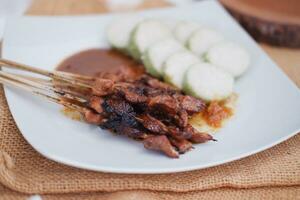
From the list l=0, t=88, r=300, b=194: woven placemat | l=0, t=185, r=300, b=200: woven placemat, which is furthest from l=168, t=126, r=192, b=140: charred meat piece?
l=0, t=185, r=300, b=200: woven placemat

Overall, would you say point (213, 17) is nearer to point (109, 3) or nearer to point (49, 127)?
point (109, 3)

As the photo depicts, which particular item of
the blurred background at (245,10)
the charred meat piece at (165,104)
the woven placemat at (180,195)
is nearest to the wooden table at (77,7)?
the blurred background at (245,10)

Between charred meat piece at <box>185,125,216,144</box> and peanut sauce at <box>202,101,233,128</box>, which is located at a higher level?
charred meat piece at <box>185,125,216,144</box>

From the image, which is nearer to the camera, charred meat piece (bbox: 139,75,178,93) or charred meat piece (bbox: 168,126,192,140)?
charred meat piece (bbox: 168,126,192,140)

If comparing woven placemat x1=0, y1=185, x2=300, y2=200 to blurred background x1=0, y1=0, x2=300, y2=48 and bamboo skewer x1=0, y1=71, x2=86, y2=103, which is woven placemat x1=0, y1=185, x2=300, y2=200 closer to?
bamboo skewer x1=0, y1=71, x2=86, y2=103

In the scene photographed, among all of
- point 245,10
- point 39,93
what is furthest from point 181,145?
point 245,10

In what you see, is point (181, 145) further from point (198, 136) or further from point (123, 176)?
point (123, 176)
